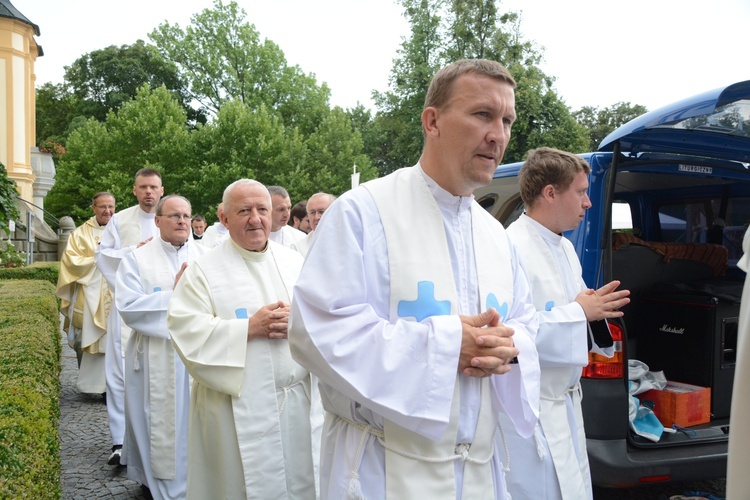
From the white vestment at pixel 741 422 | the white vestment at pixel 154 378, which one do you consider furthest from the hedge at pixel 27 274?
the white vestment at pixel 741 422

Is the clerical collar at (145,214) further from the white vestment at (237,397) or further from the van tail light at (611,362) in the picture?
the van tail light at (611,362)

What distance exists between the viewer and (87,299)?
336 inches

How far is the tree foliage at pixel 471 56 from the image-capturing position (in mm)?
33156

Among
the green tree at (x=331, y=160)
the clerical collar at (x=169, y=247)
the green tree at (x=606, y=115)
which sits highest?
the green tree at (x=606, y=115)

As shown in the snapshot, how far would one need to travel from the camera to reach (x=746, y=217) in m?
5.96

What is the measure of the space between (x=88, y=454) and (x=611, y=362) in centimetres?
469

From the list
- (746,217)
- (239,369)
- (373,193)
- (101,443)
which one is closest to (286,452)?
(239,369)

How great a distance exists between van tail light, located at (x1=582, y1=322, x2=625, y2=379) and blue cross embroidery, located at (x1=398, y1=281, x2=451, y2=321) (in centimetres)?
195

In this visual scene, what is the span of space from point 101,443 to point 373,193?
528 centimetres

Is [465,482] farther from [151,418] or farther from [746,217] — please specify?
[746,217]

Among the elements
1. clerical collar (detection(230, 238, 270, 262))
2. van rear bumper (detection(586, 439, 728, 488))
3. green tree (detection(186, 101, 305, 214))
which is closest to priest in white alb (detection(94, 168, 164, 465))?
clerical collar (detection(230, 238, 270, 262))

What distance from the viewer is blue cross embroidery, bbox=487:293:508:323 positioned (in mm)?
2596

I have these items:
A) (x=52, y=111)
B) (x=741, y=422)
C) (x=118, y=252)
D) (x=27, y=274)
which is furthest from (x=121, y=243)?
(x=52, y=111)

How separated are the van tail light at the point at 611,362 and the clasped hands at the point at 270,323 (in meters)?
1.78
